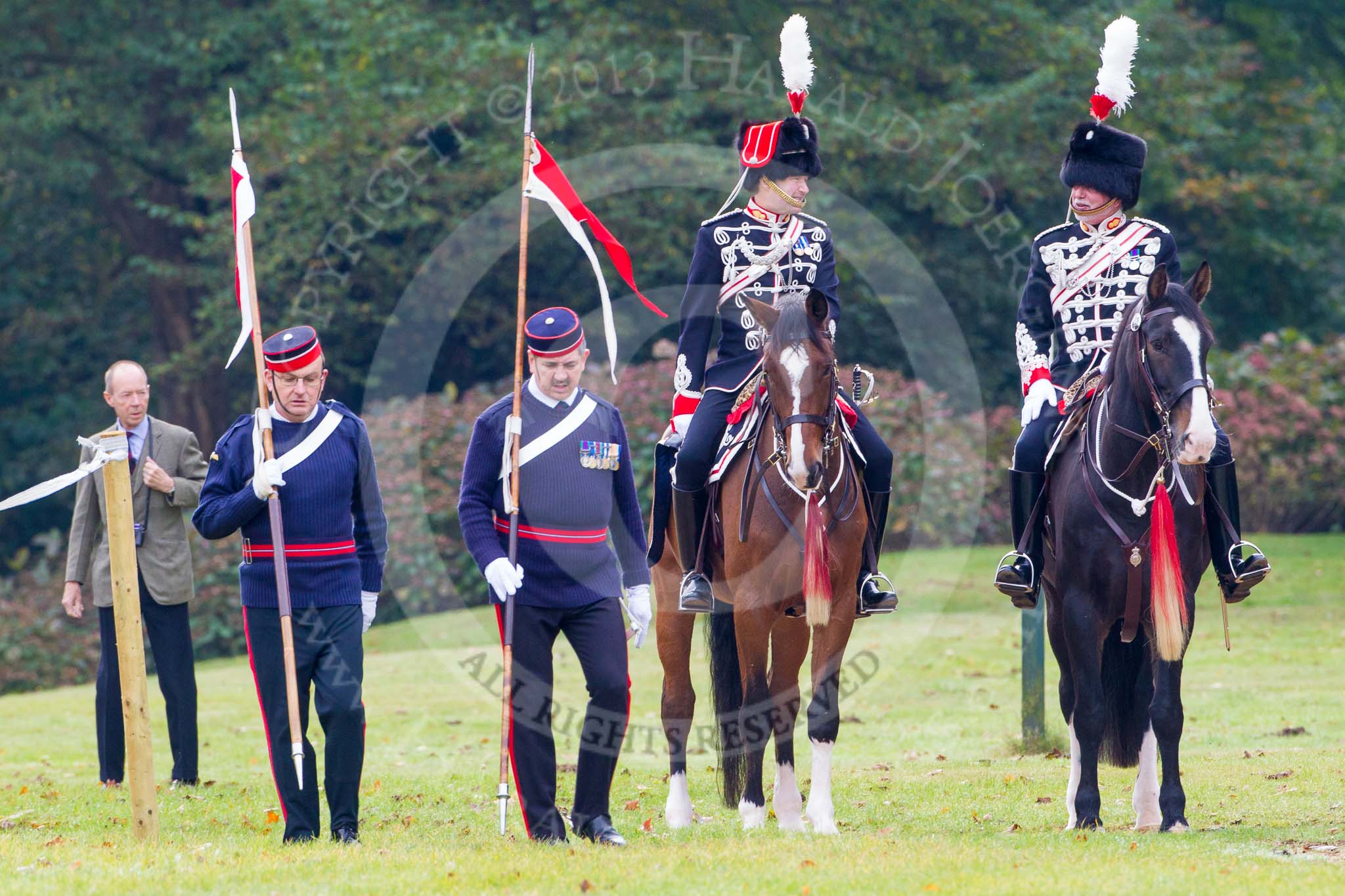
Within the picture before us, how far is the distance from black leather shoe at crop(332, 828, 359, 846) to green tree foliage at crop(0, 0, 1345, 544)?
48.4 ft

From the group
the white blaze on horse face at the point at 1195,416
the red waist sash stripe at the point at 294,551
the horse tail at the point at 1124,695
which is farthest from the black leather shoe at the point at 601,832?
the white blaze on horse face at the point at 1195,416

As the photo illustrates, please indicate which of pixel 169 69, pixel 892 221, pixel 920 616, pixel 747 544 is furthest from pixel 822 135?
pixel 747 544

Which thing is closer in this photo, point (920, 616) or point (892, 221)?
point (920, 616)

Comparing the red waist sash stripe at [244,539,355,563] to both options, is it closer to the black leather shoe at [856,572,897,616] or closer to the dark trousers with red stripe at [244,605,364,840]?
the dark trousers with red stripe at [244,605,364,840]

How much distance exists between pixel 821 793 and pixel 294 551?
Result: 8.86ft

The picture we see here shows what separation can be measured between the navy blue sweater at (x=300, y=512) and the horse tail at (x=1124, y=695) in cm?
376

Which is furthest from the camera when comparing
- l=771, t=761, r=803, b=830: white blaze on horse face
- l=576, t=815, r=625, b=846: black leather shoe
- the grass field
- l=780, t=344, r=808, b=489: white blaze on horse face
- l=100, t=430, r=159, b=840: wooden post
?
l=771, t=761, r=803, b=830: white blaze on horse face

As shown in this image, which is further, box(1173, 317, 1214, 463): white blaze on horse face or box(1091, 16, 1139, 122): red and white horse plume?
box(1091, 16, 1139, 122): red and white horse plume

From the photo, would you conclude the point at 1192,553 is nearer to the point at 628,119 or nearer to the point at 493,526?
the point at 493,526

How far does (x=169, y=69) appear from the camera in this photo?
2578 cm

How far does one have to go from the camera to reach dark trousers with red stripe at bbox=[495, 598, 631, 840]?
23.5 feet

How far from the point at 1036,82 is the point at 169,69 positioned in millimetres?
13344

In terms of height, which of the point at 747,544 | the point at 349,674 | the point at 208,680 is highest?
the point at 747,544

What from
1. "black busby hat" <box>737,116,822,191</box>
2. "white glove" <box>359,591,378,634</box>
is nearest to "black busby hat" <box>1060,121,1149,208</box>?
"black busby hat" <box>737,116,822,191</box>
